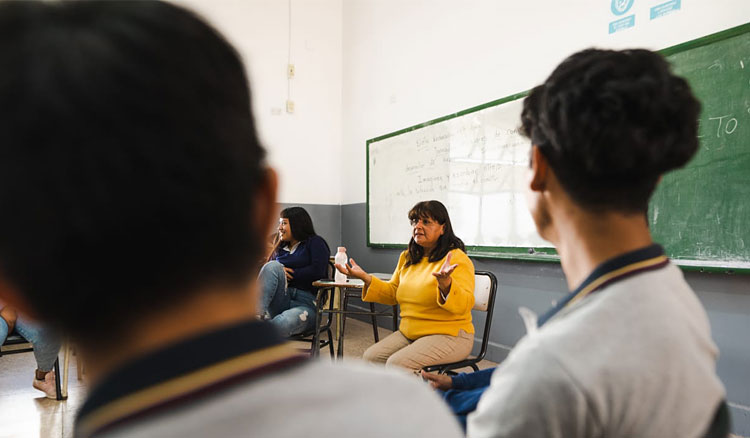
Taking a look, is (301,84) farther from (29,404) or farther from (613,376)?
(613,376)

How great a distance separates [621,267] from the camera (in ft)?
2.13

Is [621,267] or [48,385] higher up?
[621,267]

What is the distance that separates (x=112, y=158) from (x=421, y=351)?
2.13 meters

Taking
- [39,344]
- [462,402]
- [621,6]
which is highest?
[621,6]

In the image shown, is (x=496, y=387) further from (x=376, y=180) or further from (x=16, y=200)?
(x=376, y=180)

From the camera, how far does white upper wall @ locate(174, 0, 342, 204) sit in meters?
5.44

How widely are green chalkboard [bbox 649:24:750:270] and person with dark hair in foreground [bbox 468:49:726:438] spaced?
196cm

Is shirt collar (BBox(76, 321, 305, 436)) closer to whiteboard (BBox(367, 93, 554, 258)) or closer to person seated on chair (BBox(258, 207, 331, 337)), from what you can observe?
person seated on chair (BBox(258, 207, 331, 337))

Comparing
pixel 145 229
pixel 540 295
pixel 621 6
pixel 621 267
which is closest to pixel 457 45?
pixel 621 6

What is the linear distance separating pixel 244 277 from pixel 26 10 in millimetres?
211

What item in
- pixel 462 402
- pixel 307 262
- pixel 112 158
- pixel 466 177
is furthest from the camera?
pixel 466 177

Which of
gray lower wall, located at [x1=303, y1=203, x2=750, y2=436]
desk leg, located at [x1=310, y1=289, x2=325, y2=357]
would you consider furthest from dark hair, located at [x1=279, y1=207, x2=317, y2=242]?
gray lower wall, located at [x1=303, y1=203, x2=750, y2=436]

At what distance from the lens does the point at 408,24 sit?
4.68m

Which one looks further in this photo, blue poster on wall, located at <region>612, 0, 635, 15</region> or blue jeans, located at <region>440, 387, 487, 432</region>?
blue poster on wall, located at <region>612, 0, 635, 15</region>
